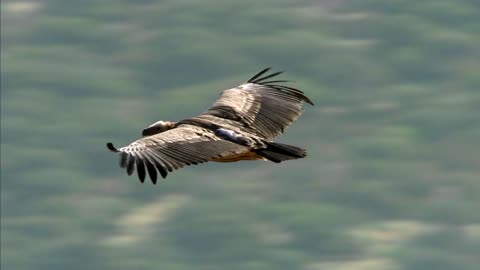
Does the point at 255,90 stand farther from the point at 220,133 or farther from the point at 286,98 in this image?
the point at 220,133

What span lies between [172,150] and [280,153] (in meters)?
1.24

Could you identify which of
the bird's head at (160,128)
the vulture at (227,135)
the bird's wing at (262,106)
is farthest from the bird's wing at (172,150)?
the bird's wing at (262,106)

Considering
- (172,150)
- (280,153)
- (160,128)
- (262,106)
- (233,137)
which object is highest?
(262,106)

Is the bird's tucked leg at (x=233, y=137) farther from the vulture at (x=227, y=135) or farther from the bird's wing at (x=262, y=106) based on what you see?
the bird's wing at (x=262, y=106)

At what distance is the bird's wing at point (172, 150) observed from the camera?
62.5 feet

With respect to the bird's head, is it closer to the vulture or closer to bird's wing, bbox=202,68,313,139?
the vulture

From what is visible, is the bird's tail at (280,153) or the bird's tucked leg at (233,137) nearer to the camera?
the bird's tail at (280,153)

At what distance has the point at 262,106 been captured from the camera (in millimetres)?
22188

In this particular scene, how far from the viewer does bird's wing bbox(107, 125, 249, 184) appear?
750 inches

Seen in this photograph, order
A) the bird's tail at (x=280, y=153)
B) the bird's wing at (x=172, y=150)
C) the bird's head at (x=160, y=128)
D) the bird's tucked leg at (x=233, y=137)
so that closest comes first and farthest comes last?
the bird's wing at (x=172, y=150) < the bird's tail at (x=280, y=153) < the bird's tucked leg at (x=233, y=137) < the bird's head at (x=160, y=128)

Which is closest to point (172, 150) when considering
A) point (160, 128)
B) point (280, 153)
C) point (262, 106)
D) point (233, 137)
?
point (233, 137)

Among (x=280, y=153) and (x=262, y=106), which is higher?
(x=262, y=106)

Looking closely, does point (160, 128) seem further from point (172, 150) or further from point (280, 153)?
point (280, 153)

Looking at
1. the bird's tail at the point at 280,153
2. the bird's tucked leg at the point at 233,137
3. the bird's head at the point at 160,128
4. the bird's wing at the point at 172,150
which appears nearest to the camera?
the bird's wing at the point at 172,150
